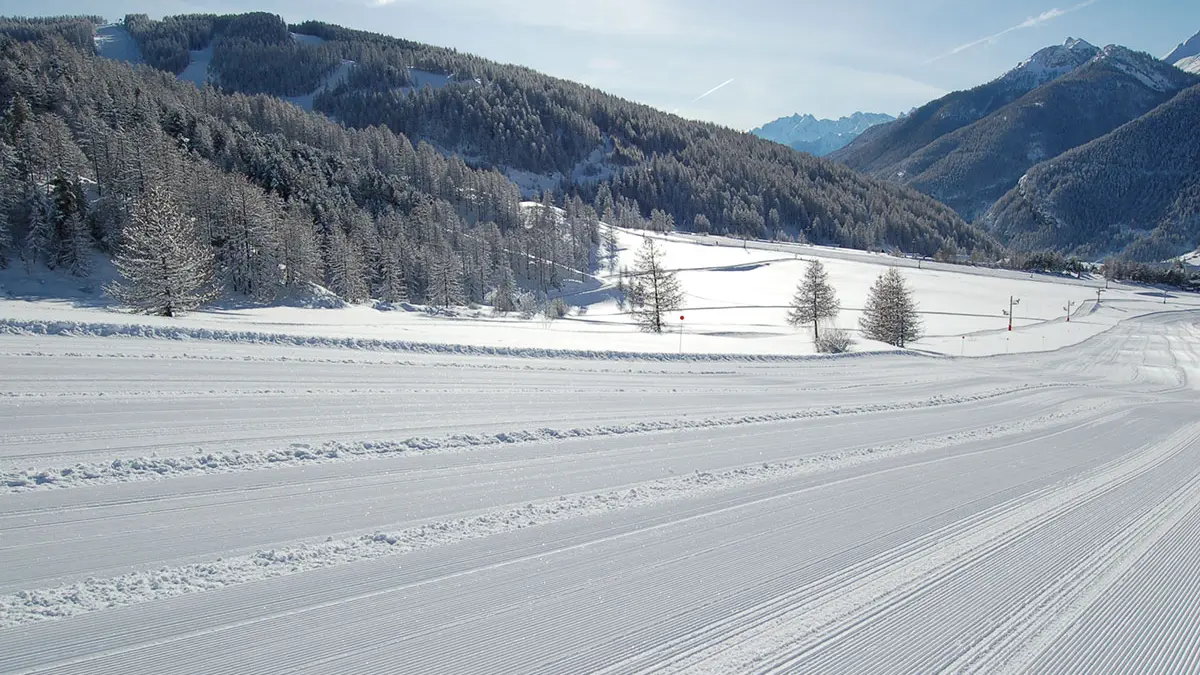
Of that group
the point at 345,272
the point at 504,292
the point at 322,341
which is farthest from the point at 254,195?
the point at 322,341

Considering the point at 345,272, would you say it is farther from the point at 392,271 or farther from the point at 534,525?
the point at 534,525

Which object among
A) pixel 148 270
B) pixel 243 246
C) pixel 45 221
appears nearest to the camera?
pixel 148 270

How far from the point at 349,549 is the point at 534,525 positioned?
1.89 meters

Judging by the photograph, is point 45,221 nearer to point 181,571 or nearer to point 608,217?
point 181,571

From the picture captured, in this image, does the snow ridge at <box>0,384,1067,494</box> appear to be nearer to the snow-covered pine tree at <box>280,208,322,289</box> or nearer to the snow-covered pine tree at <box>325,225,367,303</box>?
Answer: the snow-covered pine tree at <box>280,208,322,289</box>

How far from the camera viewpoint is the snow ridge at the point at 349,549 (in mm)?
4219

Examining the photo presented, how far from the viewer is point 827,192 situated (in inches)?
6909

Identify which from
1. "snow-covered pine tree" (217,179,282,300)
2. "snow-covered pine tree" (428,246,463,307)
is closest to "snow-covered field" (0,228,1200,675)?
"snow-covered pine tree" (217,179,282,300)

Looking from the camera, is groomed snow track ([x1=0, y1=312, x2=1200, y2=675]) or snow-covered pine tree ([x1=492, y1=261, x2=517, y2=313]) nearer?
groomed snow track ([x1=0, y1=312, x2=1200, y2=675])

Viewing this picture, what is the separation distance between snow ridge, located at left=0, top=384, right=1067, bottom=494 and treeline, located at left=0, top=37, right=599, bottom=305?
37882mm

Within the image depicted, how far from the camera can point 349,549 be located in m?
5.33

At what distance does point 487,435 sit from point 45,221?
5512 centimetres

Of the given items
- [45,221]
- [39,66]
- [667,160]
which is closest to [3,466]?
[45,221]

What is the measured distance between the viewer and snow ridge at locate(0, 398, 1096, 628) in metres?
4.22
